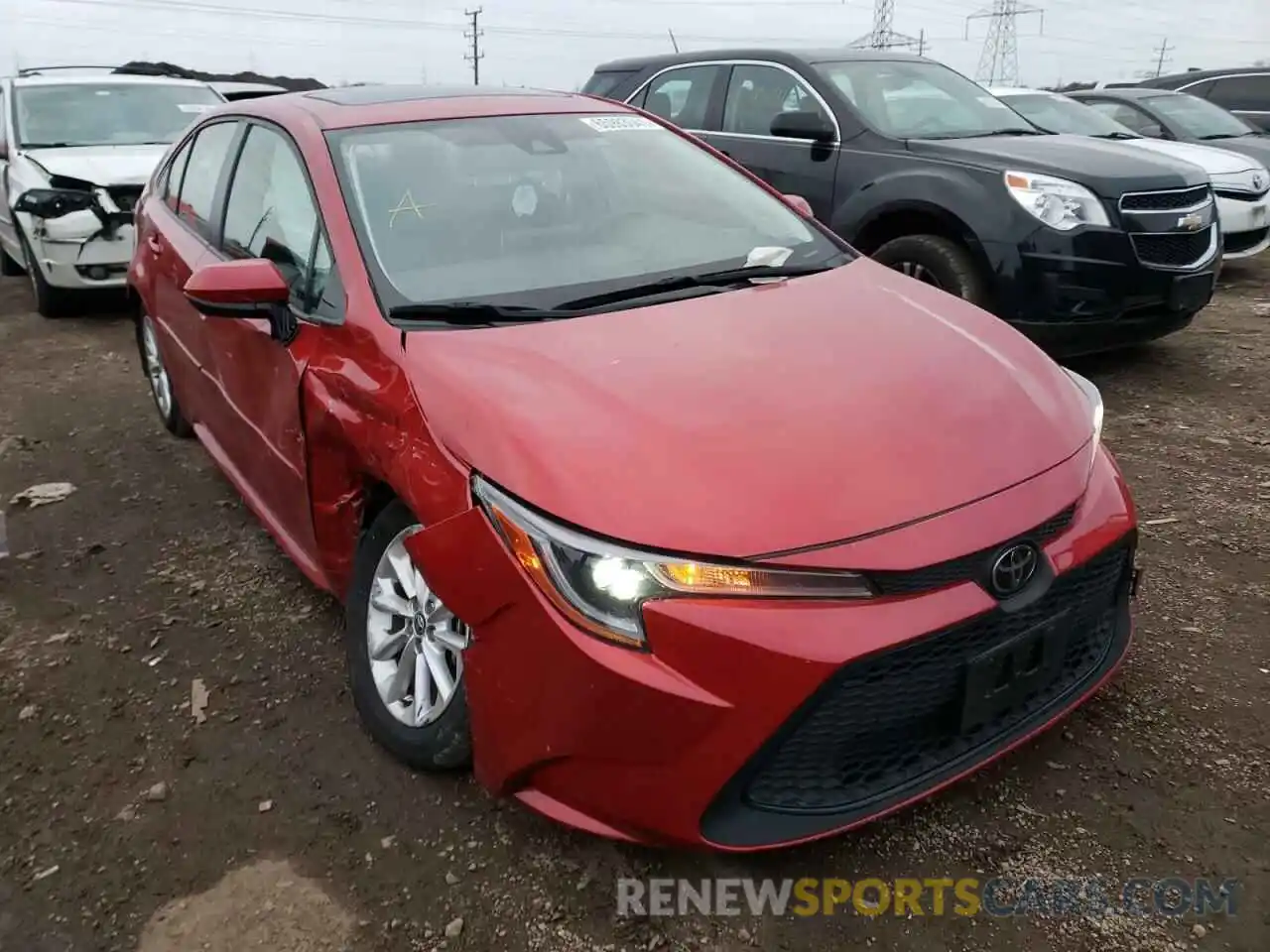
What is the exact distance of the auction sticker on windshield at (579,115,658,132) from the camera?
325 centimetres

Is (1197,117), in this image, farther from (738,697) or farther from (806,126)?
(738,697)

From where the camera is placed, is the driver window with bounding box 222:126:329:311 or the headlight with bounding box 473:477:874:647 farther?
the driver window with bounding box 222:126:329:311

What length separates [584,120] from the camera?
3.23 meters

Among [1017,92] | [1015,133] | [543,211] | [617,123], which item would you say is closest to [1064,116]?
[1017,92]

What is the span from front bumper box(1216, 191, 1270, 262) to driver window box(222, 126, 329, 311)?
6.73 meters

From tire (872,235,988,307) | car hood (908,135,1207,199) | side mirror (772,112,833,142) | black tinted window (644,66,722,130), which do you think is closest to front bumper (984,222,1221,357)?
tire (872,235,988,307)

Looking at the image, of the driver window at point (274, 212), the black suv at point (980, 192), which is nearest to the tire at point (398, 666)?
the driver window at point (274, 212)

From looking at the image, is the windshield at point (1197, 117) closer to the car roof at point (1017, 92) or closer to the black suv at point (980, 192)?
the car roof at point (1017, 92)

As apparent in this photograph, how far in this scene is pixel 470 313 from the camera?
2418mm

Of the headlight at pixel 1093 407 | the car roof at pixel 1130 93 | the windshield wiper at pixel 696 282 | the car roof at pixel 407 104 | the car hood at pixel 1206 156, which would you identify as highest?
the car roof at pixel 407 104

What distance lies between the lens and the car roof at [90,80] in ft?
25.2

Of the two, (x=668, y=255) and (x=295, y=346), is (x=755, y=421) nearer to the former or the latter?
(x=668, y=255)

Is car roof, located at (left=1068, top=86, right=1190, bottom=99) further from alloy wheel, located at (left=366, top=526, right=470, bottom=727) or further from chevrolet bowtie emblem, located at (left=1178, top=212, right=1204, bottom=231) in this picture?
alloy wheel, located at (left=366, top=526, right=470, bottom=727)

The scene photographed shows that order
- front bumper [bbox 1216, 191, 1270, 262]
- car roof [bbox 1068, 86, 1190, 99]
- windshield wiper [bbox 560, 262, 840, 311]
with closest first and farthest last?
windshield wiper [bbox 560, 262, 840, 311]
front bumper [bbox 1216, 191, 1270, 262]
car roof [bbox 1068, 86, 1190, 99]
